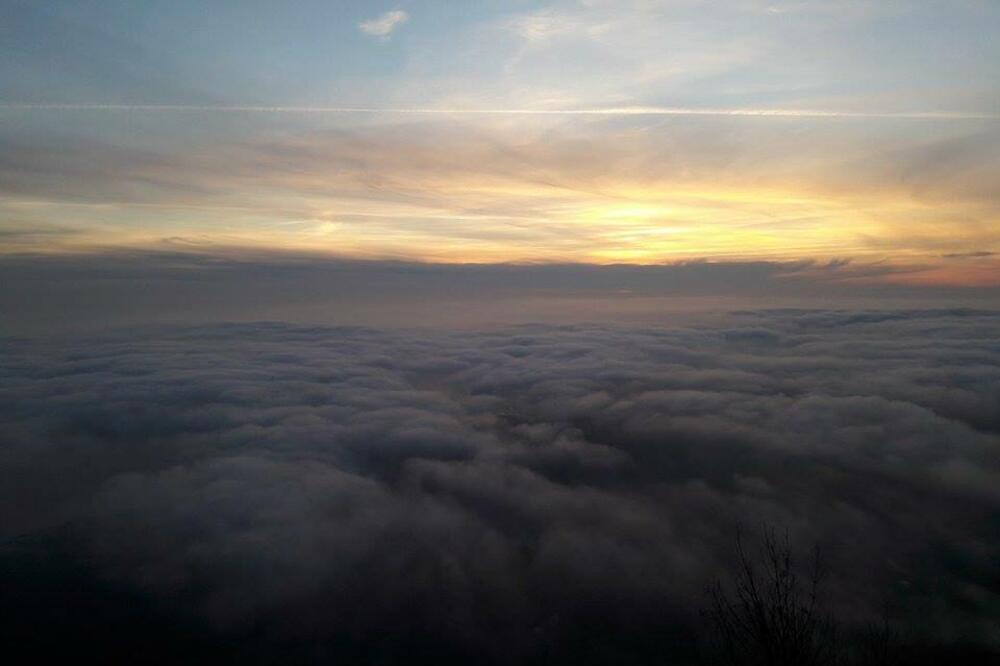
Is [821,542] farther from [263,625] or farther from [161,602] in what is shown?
[161,602]

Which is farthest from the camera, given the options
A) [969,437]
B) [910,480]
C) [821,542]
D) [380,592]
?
[969,437]

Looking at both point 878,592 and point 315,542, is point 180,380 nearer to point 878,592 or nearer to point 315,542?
point 315,542

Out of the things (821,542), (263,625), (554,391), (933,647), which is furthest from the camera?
(554,391)

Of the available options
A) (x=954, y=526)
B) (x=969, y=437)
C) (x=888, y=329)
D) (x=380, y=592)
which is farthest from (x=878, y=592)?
(x=888, y=329)

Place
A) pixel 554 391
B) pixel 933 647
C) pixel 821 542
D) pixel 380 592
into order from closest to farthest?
1. pixel 933 647
2. pixel 380 592
3. pixel 821 542
4. pixel 554 391

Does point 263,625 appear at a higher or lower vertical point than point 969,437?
lower

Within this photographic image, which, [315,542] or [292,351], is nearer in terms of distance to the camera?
[315,542]

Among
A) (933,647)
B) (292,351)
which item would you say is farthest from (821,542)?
(292,351)

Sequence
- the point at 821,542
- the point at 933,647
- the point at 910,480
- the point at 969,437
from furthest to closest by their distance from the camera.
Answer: the point at 969,437 < the point at 910,480 < the point at 821,542 < the point at 933,647

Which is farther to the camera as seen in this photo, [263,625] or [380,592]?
[380,592]
